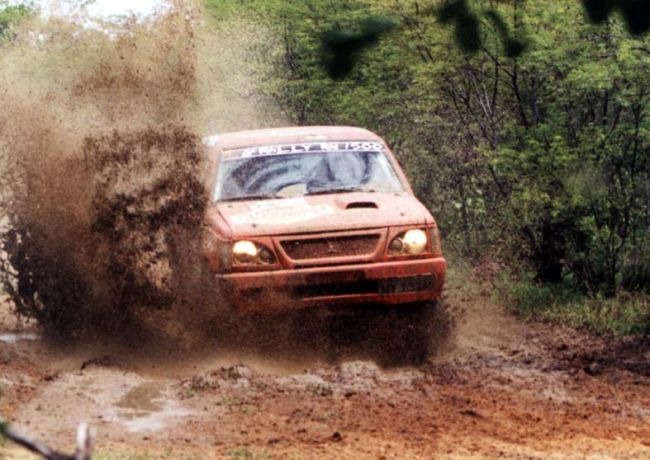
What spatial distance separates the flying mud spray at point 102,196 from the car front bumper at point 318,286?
0.50m

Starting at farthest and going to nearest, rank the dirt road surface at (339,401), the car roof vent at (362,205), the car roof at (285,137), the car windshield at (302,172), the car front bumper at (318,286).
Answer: the car roof at (285,137) < the car windshield at (302,172) < the car roof vent at (362,205) < the car front bumper at (318,286) < the dirt road surface at (339,401)

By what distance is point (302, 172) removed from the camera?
32.6 feet

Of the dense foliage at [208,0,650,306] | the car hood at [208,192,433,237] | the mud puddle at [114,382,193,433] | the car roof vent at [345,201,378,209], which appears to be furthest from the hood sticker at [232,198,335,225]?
the mud puddle at [114,382,193,433]

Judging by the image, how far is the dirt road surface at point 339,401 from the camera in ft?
21.1

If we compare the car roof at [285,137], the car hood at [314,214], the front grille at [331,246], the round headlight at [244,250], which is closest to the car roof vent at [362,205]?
the car hood at [314,214]

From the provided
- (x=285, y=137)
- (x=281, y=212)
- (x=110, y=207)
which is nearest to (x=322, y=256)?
(x=281, y=212)

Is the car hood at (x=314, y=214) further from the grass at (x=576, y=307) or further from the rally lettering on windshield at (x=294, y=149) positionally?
the grass at (x=576, y=307)

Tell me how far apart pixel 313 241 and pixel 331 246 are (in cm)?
13

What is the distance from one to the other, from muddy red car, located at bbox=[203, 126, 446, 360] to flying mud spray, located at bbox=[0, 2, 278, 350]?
42 centimetres

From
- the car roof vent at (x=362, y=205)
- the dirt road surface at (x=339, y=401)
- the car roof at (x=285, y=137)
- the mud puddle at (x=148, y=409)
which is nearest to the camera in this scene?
the dirt road surface at (x=339, y=401)

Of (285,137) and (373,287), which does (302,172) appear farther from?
(373,287)

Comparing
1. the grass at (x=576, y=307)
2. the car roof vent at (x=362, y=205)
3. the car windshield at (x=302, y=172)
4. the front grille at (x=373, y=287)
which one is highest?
the car windshield at (x=302, y=172)

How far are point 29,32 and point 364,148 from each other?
50.0ft

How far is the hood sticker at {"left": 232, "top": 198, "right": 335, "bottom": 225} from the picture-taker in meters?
9.03
